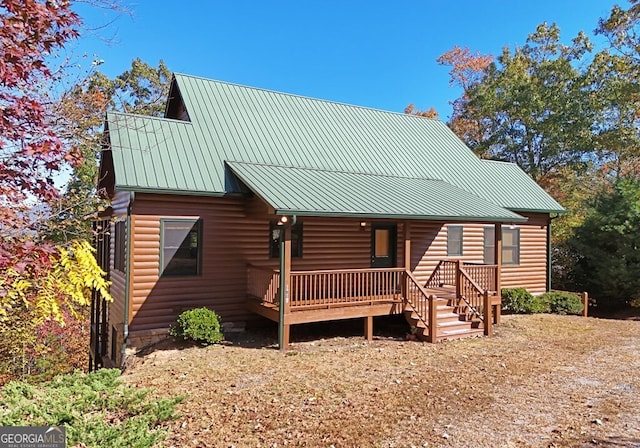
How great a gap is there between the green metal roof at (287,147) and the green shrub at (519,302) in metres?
2.94

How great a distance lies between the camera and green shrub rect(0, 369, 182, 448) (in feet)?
15.9

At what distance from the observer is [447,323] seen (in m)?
11.1

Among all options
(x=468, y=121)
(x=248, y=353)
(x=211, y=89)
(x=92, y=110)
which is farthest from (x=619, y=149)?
(x=92, y=110)

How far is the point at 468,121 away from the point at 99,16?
3030 centimetres

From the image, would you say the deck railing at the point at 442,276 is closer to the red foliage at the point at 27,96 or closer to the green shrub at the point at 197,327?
the green shrub at the point at 197,327

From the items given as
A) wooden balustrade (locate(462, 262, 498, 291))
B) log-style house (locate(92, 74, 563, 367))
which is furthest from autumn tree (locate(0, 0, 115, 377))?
wooden balustrade (locate(462, 262, 498, 291))

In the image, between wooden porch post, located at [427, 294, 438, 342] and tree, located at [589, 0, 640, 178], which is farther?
tree, located at [589, 0, 640, 178]

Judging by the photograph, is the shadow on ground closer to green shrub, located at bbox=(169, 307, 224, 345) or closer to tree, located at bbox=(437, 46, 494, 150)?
green shrub, located at bbox=(169, 307, 224, 345)

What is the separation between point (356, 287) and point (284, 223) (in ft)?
8.72

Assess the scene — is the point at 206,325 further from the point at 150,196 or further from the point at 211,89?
the point at 211,89

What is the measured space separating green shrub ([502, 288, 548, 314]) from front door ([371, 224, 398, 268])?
4.62 m

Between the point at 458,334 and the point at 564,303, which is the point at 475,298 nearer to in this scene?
the point at 458,334

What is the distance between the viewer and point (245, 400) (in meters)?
6.65

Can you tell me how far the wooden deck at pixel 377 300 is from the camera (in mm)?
10102
